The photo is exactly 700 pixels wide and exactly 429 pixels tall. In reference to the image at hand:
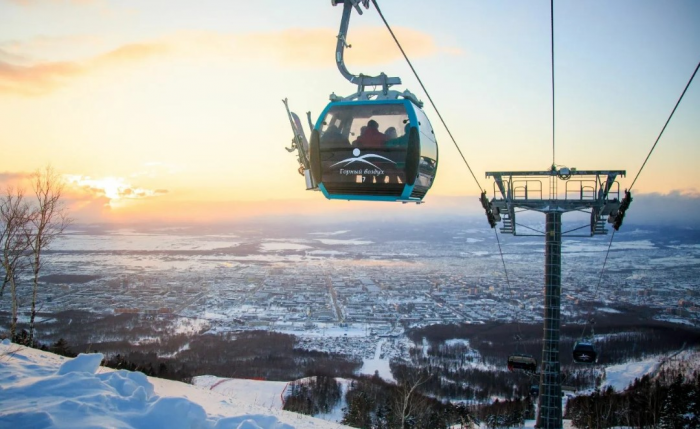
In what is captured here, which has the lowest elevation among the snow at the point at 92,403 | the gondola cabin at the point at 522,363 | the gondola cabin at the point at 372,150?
the gondola cabin at the point at 522,363

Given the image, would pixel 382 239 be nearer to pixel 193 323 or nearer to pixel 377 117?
pixel 193 323

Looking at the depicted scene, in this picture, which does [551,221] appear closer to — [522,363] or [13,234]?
[522,363]

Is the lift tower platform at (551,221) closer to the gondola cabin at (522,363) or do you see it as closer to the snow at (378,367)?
the gondola cabin at (522,363)

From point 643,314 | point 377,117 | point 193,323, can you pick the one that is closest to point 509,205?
point 377,117

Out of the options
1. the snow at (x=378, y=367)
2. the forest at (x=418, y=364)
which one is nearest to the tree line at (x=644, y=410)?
the forest at (x=418, y=364)

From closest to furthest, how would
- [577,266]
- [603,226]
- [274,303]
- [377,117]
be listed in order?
1. [377,117]
2. [603,226]
3. [274,303]
4. [577,266]

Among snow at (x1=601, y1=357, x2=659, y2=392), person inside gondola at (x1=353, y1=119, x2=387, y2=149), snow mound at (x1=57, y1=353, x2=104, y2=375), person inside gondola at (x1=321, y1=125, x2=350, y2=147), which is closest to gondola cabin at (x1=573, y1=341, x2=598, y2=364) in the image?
person inside gondola at (x1=353, y1=119, x2=387, y2=149)

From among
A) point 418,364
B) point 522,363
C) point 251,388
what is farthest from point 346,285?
point 522,363
